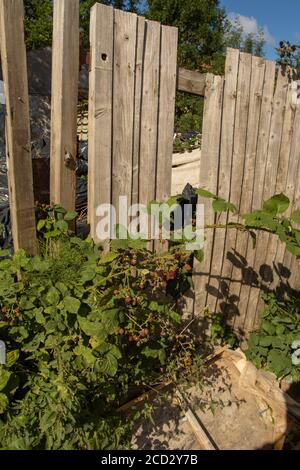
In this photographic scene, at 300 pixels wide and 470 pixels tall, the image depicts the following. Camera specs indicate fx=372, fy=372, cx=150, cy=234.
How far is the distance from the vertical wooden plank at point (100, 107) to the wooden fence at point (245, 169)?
2.64 ft

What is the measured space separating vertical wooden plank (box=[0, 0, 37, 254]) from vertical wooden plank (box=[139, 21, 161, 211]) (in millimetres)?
704

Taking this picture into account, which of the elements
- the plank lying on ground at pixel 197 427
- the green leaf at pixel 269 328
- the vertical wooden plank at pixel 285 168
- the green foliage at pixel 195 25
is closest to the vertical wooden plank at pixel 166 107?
the vertical wooden plank at pixel 285 168

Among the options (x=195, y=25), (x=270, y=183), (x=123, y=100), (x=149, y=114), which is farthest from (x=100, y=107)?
(x=195, y=25)

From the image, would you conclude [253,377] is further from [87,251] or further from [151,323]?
[87,251]

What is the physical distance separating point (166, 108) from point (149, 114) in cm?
14

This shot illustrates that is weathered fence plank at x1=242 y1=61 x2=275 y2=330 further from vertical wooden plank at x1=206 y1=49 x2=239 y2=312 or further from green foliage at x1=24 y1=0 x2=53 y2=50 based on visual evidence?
green foliage at x1=24 y1=0 x2=53 y2=50

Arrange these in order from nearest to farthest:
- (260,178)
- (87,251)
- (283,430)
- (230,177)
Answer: (87,251) < (283,430) < (230,177) < (260,178)

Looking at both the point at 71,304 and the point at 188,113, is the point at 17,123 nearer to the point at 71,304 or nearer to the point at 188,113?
the point at 71,304

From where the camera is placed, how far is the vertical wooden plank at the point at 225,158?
2676 millimetres

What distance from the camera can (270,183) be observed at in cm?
321

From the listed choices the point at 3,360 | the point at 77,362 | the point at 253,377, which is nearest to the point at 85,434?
the point at 77,362

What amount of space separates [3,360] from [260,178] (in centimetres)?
236

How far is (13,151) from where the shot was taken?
1.99 meters

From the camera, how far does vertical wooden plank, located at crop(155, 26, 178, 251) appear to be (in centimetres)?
231
